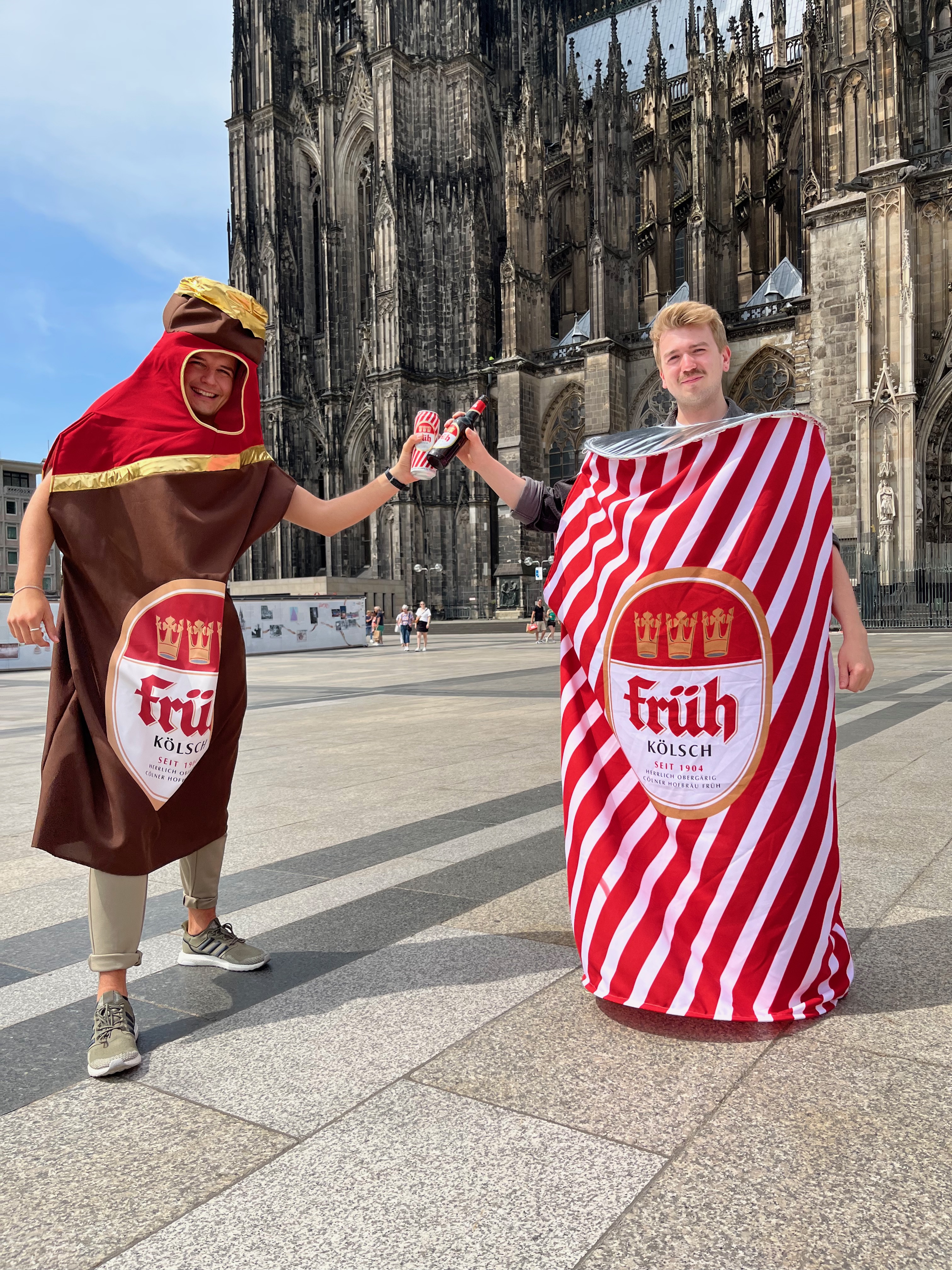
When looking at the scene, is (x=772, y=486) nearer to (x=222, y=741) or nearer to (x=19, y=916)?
(x=222, y=741)

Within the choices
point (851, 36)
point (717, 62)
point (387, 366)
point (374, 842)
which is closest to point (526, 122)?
point (717, 62)

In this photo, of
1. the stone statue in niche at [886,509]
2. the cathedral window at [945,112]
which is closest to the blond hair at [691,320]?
the stone statue in niche at [886,509]

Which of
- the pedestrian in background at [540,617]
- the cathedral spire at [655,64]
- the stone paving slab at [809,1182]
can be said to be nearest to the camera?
the stone paving slab at [809,1182]

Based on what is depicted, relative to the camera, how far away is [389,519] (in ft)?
123

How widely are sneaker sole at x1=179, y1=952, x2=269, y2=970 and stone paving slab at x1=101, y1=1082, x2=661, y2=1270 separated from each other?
826 mm

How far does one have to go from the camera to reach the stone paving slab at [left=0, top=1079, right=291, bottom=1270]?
4.32ft

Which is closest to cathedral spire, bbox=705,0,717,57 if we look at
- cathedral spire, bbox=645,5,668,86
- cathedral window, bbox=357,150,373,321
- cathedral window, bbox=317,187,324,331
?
cathedral spire, bbox=645,5,668,86

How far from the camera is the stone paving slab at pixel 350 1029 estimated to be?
5.67 feet

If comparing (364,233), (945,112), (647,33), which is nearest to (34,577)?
(945,112)

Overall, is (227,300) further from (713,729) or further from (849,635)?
(849,635)

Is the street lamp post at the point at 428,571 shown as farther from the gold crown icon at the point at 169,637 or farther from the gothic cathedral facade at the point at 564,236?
the gold crown icon at the point at 169,637

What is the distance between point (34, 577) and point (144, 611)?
322 millimetres

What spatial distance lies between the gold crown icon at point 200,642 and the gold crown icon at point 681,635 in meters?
1.09

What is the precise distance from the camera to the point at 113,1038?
190 centimetres
